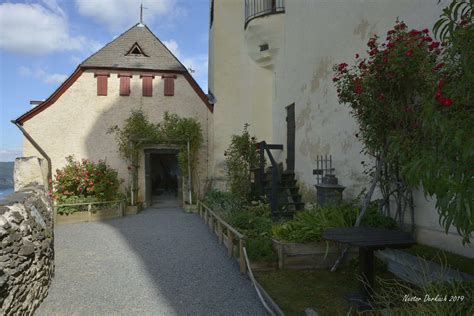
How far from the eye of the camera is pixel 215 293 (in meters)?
4.25

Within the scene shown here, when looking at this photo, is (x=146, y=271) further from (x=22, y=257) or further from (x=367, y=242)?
(x=367, y=242)

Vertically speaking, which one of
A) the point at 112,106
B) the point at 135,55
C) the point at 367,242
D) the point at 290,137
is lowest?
the point at 367,242

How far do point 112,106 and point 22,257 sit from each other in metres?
9.28

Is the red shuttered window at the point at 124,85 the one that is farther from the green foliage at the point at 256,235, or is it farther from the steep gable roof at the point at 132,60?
the green foliage at the point at 256,235

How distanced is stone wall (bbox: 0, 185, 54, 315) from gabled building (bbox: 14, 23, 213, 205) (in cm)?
769

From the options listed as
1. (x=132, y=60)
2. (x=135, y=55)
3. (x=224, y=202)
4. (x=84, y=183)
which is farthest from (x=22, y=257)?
(x=135, y=55)

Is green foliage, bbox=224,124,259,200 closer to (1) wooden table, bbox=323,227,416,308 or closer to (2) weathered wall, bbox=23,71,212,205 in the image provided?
(2) weathered wall, bbox=23,71,212,205

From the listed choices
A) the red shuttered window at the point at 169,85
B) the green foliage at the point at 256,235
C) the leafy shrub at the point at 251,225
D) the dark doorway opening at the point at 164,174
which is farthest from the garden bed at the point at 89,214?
the dark doorway opening at the point at 164,174

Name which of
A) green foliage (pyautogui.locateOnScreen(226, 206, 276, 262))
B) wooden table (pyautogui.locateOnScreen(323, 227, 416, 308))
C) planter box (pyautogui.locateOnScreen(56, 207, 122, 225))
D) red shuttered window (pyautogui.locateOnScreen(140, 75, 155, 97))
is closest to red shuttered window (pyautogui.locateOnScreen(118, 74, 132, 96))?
red shuttered window (pyautogui.locateOnScreen(140, 75, 155, 97))

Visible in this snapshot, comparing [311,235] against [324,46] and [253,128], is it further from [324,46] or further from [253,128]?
[253,128]

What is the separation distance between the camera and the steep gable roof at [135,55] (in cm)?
1202

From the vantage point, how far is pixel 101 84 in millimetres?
11898

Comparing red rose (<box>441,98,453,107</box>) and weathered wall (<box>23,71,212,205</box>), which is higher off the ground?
weathered wall (<box>23,71,212,205</box>)

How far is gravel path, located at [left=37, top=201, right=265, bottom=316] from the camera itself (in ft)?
12.8
